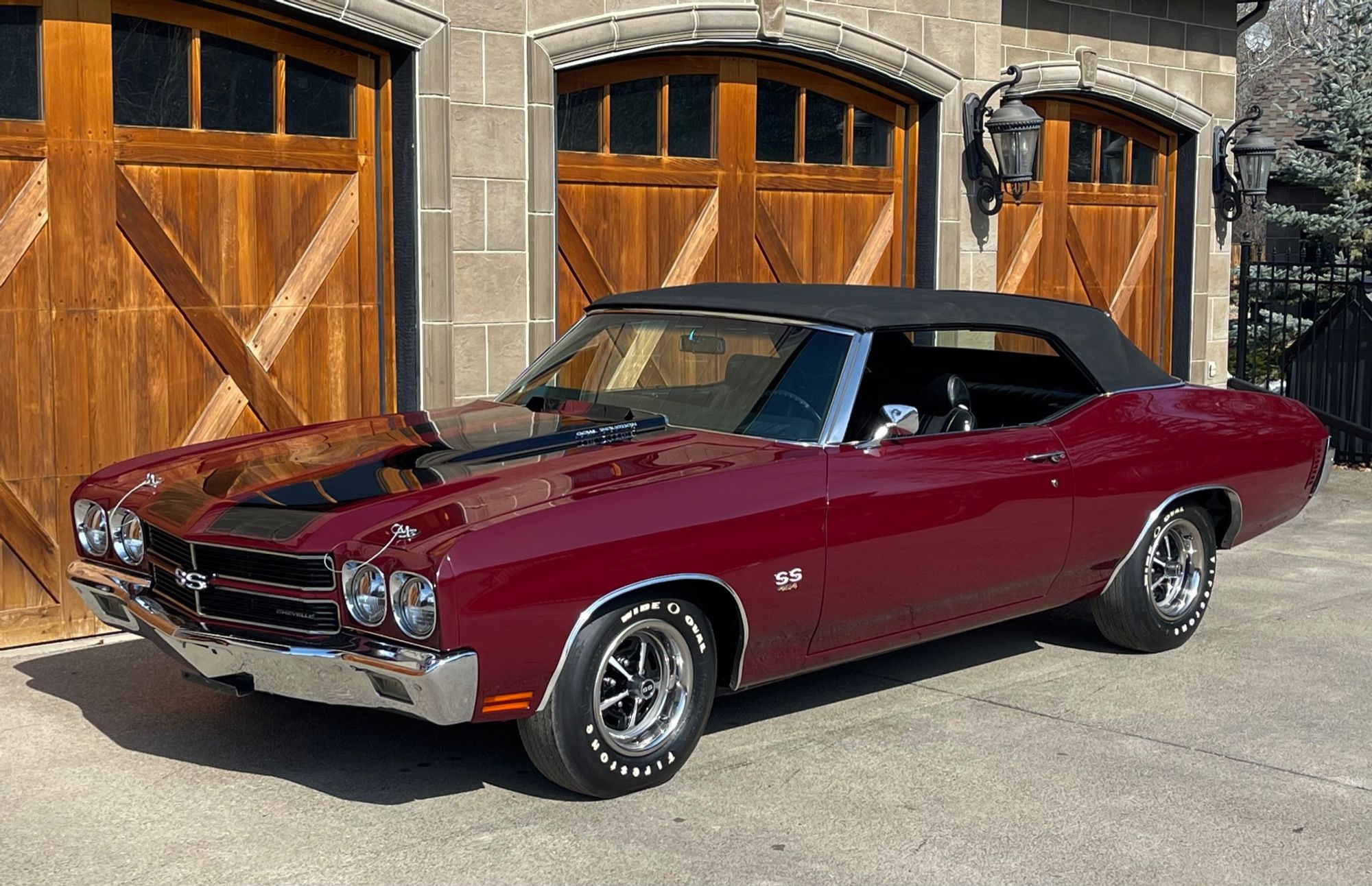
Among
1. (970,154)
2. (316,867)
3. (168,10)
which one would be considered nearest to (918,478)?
(316,867)

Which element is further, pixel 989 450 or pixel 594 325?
pixel 594 325

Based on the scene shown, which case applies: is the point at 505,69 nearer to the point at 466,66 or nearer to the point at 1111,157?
the point at 466,66

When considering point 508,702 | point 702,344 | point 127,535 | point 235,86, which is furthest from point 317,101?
point 508,702

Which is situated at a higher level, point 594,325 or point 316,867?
point 594,325

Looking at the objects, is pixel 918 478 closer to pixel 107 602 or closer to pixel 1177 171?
pixel 107 602

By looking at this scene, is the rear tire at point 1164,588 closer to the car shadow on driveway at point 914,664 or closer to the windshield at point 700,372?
the car shadow on driveway at point 914,664

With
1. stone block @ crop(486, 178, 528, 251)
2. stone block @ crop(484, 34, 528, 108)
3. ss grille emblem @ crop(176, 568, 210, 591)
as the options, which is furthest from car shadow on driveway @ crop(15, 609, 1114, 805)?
stone block @ crop(484, 34, 528, 108)

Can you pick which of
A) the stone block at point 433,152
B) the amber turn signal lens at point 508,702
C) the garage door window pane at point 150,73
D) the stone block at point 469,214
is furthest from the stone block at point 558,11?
the amber turn signal lens at point 508,702

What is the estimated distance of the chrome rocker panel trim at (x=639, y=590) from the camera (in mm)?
4867

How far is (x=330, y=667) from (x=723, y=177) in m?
5.66

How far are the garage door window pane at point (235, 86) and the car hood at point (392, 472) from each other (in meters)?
2.06

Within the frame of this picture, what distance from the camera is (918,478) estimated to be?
591 centimetres

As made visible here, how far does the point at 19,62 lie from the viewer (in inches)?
276

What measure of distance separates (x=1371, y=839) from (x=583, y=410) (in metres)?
3.10
